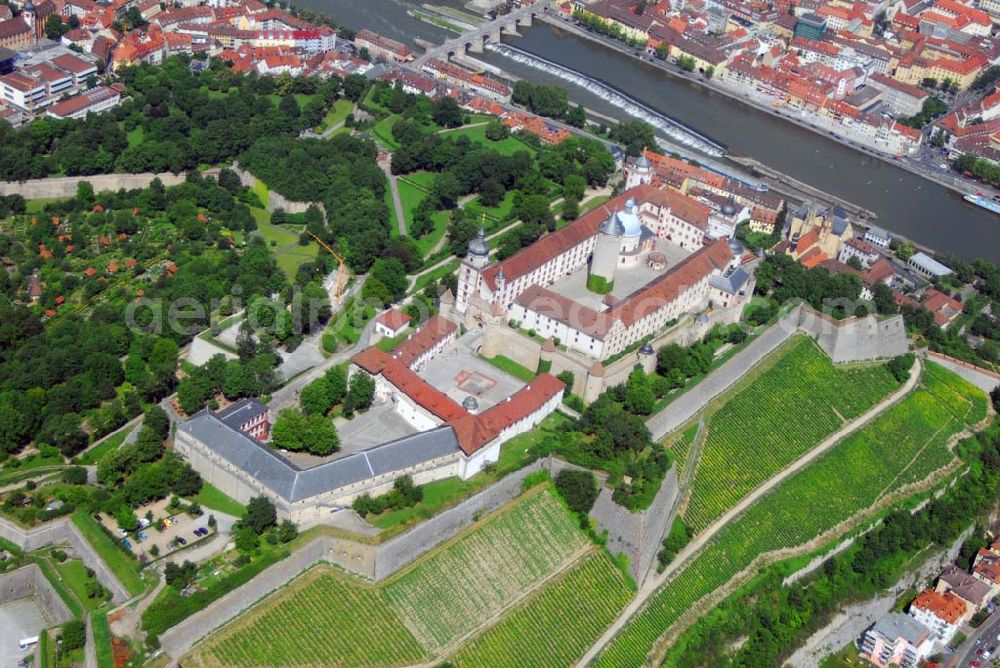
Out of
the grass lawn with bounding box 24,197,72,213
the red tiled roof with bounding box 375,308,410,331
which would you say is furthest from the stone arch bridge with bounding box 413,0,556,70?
the red tiled roof with bounding box 375,308,410,331

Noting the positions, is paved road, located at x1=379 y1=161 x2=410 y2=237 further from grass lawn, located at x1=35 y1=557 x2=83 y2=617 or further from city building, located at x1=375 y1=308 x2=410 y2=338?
grass lawn, located at x1=35 y1=557 x2=83 y2=617

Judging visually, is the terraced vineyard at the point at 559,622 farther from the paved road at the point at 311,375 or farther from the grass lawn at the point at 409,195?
the grass lawn at the point at 409,195

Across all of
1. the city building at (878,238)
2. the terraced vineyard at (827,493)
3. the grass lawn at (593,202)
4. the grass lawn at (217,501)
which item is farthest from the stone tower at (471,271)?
the city building at (878,238)

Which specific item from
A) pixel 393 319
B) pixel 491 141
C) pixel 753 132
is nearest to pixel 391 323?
pixel 393 319

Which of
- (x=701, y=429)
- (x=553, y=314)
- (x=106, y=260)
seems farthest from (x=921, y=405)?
(x=106, y=260)

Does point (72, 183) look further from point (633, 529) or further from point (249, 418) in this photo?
point (633, 529)

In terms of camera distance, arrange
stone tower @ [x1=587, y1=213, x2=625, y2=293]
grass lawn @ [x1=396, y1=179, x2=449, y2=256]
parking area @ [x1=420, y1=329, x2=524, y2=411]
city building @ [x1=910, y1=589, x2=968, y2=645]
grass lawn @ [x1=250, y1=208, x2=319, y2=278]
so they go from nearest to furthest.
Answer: city building @ [x1=910, y1=589, x2=968, y2=645]
parking area @ [x1=420, y1=329, x2=524, y2=411]
stone tower @ [x1=587, y1=213, x2=625, y2=293]
grass lawn @ [x1=250, y1=208, x2=319, y2=278]
grass lawn @ [x1=396, y1=179, x2=449, y2=256]

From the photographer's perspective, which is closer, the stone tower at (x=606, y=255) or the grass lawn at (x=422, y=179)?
the stone tower at (x=606, y=255)
